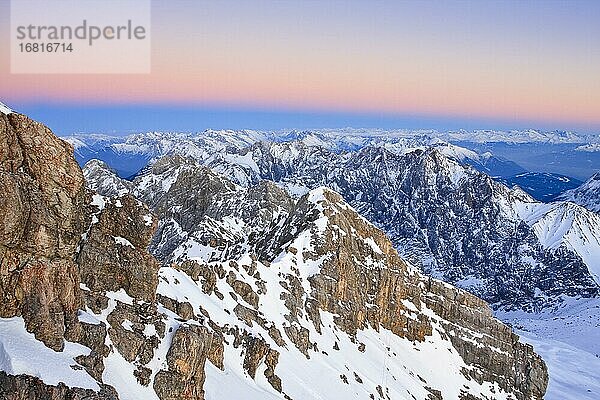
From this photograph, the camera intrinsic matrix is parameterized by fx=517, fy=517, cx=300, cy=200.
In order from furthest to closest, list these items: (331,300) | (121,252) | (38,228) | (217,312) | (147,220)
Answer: (331,300)
(217,312)
(147,220)
(121,252)
(38,228)

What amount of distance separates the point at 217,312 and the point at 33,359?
40.0 m

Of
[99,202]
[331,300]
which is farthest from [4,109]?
[331,300]

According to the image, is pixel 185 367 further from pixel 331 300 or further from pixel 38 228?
pixel 331 300

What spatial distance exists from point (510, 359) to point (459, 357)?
1425 cm

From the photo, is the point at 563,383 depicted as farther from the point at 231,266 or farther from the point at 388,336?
the point at 231,266

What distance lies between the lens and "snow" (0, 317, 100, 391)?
125 feet

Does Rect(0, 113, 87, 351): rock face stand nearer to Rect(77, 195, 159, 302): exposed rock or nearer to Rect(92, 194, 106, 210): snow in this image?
Rect(77, 195, 159, 302): exposed rock

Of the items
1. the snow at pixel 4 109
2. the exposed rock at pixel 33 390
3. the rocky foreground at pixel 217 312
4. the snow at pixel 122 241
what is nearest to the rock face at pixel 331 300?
the rocky foreground at pixel 217 312

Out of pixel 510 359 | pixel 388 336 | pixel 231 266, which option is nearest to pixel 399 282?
pixel 388 336

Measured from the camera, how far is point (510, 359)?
424 feet

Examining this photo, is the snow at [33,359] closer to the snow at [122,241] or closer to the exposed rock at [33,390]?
the exposed rock at [33,390]

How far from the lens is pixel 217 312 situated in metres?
78.6

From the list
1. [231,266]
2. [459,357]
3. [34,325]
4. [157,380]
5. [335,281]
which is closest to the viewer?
[34,325]

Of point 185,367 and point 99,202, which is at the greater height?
A: point 99,202
